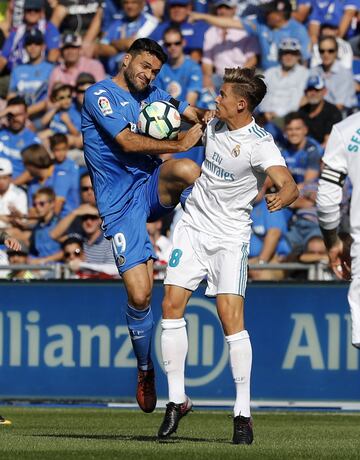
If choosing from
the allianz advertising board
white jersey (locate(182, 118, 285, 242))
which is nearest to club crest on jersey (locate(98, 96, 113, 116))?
white jersey (locate(182, 118, 285, 242))

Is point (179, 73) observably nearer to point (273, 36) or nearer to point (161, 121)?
point (273, 36)

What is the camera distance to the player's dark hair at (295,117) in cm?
1564

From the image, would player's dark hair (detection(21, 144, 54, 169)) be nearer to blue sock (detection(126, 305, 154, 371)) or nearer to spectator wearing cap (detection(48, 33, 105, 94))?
spectator wearing cap (detection(48, 33, 105, 94))

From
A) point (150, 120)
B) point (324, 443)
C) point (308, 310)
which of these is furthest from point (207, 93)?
point (324, 443)

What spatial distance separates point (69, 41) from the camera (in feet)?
56.8

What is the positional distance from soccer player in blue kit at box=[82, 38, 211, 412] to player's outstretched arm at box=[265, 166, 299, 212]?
123cm

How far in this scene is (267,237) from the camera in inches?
570

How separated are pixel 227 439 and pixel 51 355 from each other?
460 cm

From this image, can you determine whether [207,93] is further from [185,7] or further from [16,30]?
[16,30]

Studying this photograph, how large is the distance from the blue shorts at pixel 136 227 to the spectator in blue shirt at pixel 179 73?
23.9ft

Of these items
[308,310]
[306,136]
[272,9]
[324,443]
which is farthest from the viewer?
[272,9]

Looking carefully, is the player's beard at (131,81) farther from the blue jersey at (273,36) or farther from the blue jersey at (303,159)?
the blue jersey at (273,36)

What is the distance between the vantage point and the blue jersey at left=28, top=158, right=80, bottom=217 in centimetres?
1567

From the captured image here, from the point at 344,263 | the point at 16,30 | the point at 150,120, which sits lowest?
the point at 344,263
